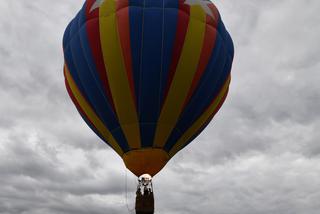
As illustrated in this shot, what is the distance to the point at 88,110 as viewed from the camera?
1862 centimetres

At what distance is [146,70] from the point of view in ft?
55.6

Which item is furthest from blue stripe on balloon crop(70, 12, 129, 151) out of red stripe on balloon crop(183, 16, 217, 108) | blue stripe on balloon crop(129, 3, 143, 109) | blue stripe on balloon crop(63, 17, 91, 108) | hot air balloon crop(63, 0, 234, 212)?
red stripe on balloon crop(183, 16, 217, 108)

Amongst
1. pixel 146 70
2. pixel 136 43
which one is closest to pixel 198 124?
pixel 146 70

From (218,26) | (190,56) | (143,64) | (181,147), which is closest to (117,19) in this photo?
(143,64)

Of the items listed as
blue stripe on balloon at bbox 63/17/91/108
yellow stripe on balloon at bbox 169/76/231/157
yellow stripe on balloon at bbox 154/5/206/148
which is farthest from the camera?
blue stripe on balloon at bbox 63/17/91/108

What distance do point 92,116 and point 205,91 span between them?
4.89 m

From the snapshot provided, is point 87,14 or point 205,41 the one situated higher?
point 87,14

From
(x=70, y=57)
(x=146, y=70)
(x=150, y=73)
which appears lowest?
(x=150, y=73)

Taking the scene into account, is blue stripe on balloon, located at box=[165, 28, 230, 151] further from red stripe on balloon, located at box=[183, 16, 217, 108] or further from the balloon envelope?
red stripe on balloon, located at box=[183, 16, 217, 108]

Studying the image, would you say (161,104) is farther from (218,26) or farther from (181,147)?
(218,26)

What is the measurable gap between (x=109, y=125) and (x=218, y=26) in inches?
245

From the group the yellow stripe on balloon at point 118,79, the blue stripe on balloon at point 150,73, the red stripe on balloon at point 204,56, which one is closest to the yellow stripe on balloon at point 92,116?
the yellow stripe on balloon at point 118,79

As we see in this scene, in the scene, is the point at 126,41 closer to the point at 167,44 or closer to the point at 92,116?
the point at 167,44

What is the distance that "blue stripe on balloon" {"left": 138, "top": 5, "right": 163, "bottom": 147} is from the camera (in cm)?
1695
